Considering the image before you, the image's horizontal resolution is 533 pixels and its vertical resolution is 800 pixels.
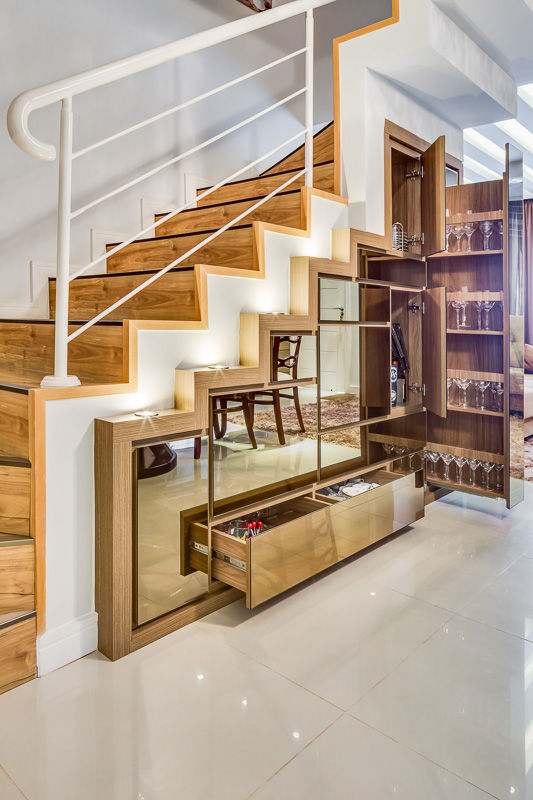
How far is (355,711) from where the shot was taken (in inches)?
53.4

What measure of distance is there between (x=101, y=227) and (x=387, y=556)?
2260 mm

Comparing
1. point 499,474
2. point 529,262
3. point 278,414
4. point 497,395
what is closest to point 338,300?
point 278,414

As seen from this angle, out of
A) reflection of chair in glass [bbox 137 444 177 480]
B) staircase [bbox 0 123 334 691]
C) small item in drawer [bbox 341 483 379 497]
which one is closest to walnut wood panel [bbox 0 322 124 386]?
staircase [bbox 0 123 334 691]

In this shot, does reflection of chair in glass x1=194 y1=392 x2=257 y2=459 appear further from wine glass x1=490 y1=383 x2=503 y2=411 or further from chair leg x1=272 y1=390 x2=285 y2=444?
wine glass x1=490 y1=383 x2=503 y2=411

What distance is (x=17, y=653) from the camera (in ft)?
4.74

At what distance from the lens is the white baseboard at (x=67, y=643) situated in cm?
150

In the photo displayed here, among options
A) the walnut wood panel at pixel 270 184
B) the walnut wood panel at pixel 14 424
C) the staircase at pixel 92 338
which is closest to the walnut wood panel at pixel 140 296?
the staircase at pixel 92 338

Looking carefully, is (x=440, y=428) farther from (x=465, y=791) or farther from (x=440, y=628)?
(x=465, y=791)

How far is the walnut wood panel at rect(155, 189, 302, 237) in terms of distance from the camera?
2.34 metres

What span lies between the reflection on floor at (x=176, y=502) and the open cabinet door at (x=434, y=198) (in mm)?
1299

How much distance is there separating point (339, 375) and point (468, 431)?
3.64 feet

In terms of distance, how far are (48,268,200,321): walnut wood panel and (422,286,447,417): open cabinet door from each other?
1.39m

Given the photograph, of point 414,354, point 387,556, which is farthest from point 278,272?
point 387,556

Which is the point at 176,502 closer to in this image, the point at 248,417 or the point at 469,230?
the point at 248,417
